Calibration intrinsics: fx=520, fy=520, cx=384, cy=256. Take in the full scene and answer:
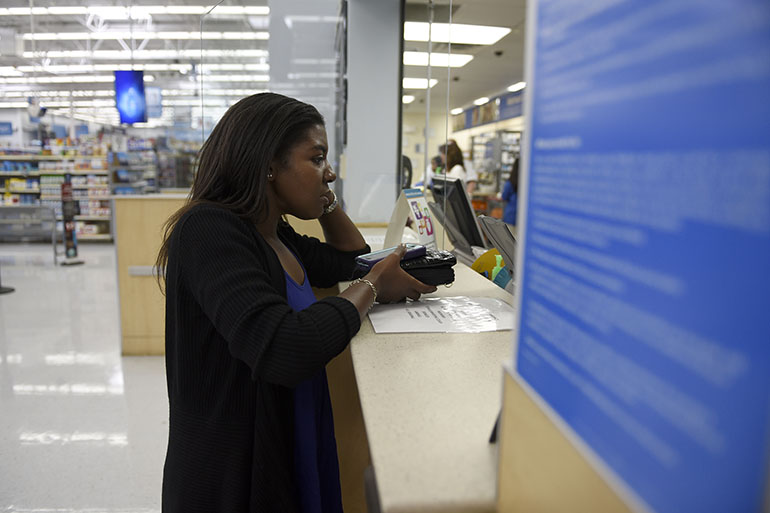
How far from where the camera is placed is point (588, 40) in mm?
446

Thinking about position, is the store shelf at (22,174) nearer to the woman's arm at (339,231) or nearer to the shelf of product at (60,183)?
the shelf of product at (60,183)

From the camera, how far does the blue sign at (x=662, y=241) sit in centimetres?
32

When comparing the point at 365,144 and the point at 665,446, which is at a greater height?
the point at 365,144

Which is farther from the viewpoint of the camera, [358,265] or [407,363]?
[358,265]

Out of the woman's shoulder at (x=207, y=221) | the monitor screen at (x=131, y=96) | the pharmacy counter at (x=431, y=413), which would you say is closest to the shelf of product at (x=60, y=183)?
the monitor screen at (x=131, y=96)

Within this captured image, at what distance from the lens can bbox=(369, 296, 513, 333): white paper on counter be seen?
121cm

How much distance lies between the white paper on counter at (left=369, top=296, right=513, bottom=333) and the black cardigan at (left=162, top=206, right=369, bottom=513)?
219mm

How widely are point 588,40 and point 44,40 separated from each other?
571 inches

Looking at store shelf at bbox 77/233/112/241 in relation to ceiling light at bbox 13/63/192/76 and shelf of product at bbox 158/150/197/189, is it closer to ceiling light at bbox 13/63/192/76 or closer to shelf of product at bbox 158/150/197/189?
shelf of product at bbox 158/150/197/189

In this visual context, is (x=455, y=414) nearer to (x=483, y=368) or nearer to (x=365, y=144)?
(x=483, y=368)

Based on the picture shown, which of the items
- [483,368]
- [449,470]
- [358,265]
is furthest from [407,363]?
[358,265]

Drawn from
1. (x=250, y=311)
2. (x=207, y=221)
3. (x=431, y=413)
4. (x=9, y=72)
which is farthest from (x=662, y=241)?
(x=9, y=72)

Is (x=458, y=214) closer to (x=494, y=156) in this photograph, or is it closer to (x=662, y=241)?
(x=662, y=241)

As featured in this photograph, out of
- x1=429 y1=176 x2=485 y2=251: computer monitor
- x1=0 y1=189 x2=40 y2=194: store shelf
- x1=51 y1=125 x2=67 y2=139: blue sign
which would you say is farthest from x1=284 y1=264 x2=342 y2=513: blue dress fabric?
x1=51 y1=125 x2=67 y2=139: blue sign
